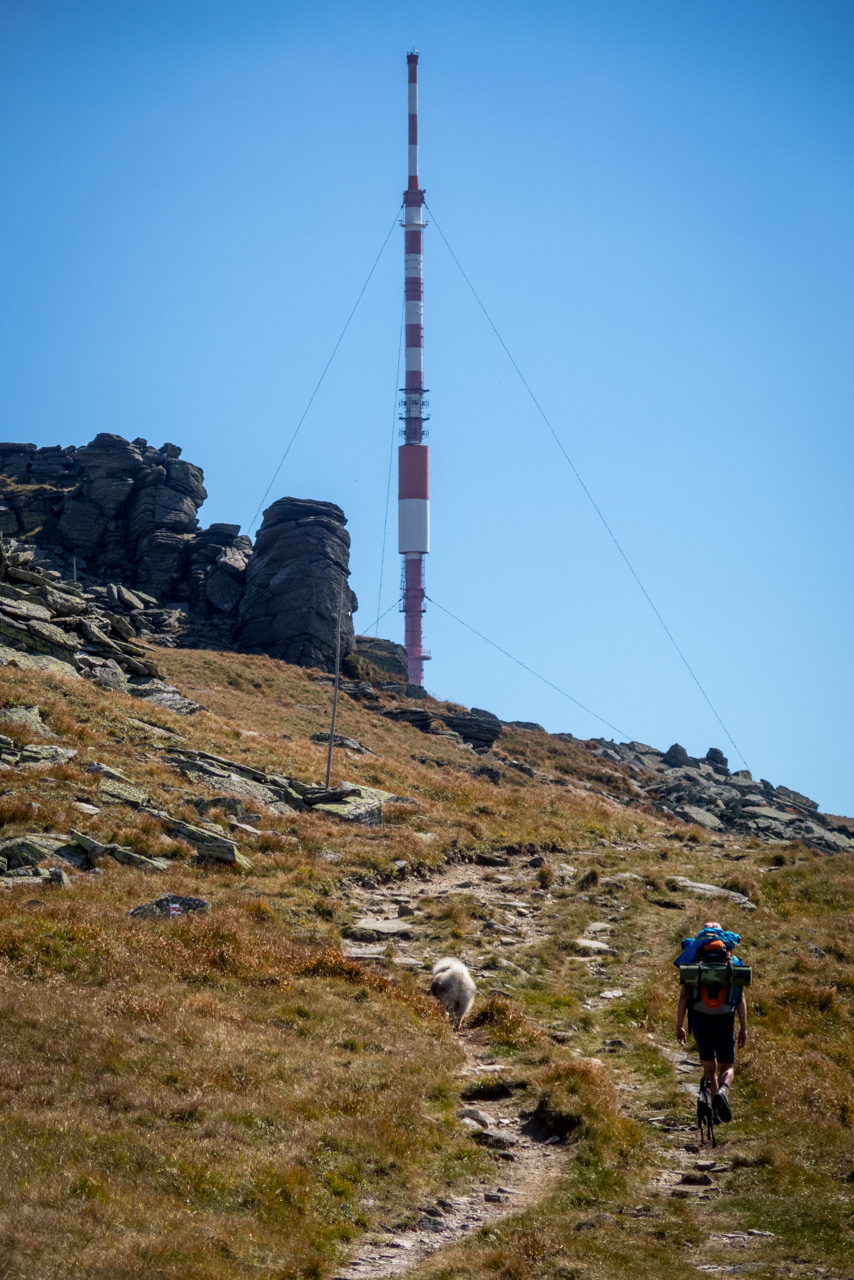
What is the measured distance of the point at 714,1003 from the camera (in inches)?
451

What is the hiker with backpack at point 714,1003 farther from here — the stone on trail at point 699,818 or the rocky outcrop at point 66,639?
the stone on trail at point 699,818

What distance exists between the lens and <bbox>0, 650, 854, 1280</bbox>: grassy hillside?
8578mm

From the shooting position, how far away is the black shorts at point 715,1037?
1149cm

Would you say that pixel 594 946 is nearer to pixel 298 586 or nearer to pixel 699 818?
pixel 699 818

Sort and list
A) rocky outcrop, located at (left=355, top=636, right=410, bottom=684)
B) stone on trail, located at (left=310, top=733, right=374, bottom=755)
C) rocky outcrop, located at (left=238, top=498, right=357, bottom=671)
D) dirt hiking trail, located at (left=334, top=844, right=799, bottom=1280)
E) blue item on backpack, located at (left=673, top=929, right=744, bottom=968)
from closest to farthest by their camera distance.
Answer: dirt hiking trail, located at (left=334, top=844, right=799, bottom=1280) < blue item on backpack, located at (left=673, top=929, right=744, bottom=968) < stone on trail, located at (left=310, top=733, right=374, bottom=755) < rocky outcrop, located at (left=238, top=498, right=357, bottom=671) < rocky outcrop, located at (left=355, top=636, right=410, bottom=684)

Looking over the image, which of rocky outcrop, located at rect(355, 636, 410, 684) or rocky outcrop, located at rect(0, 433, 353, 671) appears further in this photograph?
rocky outcrop, located at rect(355, 636, 410, 684)

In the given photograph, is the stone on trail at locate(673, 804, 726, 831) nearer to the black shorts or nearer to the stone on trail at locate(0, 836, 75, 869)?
the stone on trail at locate(0, 836, 75, 869)

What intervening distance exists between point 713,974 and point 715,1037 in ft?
2.74

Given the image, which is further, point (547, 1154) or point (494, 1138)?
point (494, 1138)

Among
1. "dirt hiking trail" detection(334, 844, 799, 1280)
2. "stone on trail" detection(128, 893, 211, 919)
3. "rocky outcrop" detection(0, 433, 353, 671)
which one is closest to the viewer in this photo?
"dirt hiking trail" detection(334, 844, 799, 1280)

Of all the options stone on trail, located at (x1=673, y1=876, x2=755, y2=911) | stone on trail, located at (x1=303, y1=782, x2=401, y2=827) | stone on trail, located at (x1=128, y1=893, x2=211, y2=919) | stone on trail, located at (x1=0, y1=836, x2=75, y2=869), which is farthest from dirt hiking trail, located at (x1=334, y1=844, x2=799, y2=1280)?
stone on trail, located at (x1=303, y1=782, x2=401, y2=827)

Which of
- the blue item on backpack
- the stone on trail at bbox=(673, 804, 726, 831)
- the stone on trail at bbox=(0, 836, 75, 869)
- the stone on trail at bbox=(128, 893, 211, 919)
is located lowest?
the stone on trail at bbox=(128, 893, 211, 919)

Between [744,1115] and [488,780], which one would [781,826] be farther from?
[744,1115]

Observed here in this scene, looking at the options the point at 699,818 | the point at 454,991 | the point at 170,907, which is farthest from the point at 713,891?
the point at 699,818
